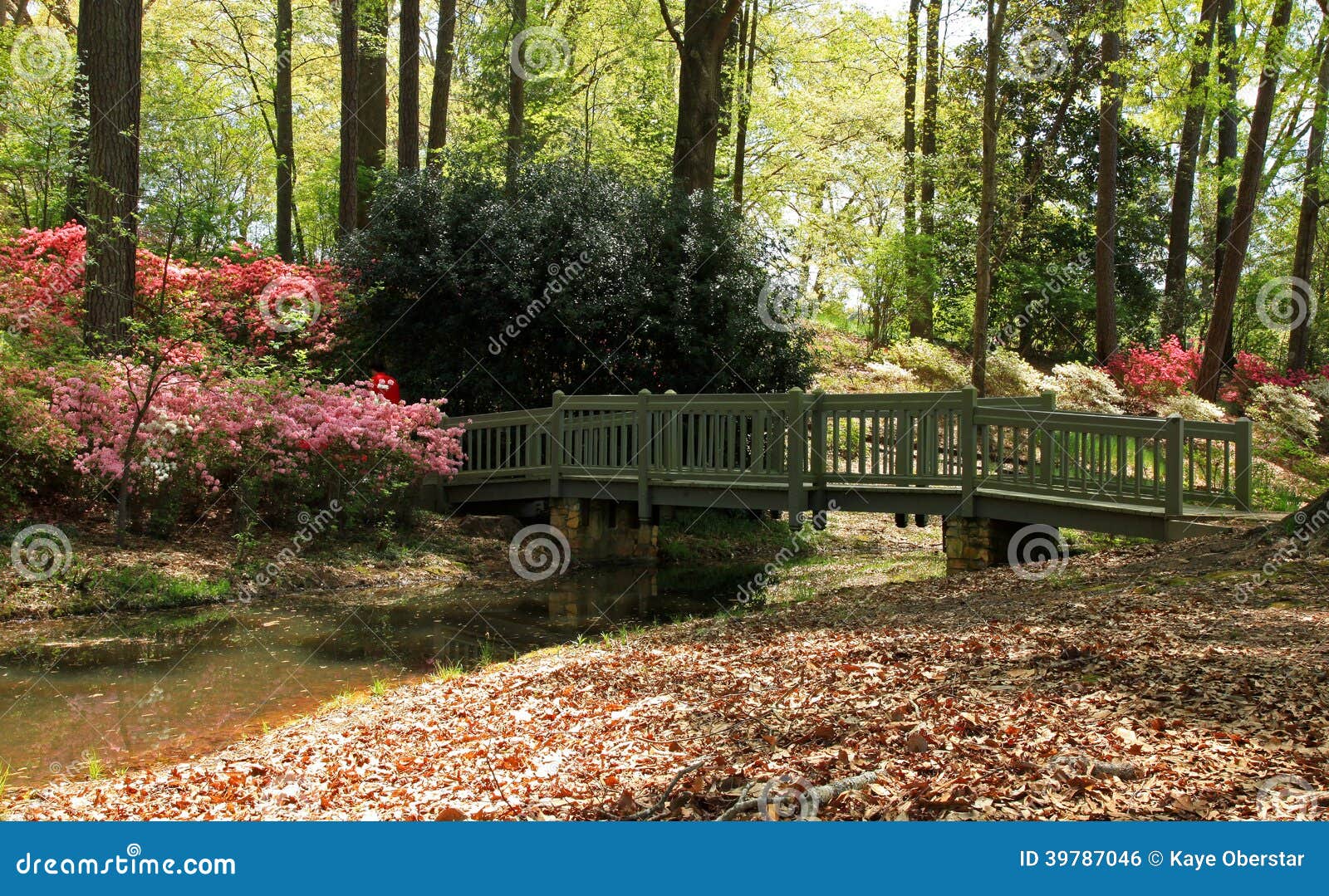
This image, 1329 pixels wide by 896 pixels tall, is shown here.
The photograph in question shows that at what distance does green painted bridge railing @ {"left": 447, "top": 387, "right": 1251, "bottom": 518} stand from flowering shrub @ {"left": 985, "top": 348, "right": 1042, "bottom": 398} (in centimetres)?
408

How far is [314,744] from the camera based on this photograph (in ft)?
18.7

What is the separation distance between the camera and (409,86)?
2053 cm

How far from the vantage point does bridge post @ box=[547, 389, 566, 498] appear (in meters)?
14.2

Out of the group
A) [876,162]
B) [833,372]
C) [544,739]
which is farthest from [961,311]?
[544,739]

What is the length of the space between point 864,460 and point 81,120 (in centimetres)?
1160

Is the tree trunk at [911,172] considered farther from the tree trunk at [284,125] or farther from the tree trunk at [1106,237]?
the tree trunk at [284,125]

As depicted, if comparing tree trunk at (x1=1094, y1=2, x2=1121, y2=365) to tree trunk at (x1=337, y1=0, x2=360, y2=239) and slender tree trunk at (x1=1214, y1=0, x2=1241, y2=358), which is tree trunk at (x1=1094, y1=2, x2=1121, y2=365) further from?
tree trunk at (x1=337, y1=0, x2=360, y2=239)

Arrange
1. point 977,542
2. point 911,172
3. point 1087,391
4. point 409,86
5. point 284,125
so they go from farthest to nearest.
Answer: point 911,172
point 284,125
point 409,86
point 1087,391
point 977,542

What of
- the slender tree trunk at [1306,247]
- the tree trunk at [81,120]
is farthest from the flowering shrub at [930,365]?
the tree trunk at [81,120]

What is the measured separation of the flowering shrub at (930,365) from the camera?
2103cm

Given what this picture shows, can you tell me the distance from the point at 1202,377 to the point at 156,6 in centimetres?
2902

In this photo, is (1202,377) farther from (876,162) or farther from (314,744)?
(314,744)

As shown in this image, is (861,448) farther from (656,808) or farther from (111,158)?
(111,158)

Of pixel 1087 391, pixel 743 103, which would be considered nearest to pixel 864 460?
pixel 1087 391
